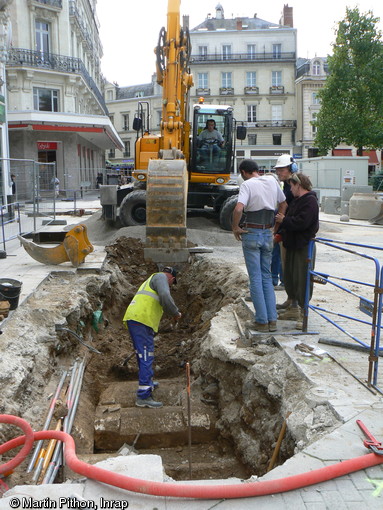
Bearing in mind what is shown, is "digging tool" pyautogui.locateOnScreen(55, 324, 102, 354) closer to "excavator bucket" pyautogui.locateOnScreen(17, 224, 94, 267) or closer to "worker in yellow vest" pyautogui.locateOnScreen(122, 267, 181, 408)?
"worker in yellow vest" pyautogui.locateOnScreen(122, 267, 181, 408)

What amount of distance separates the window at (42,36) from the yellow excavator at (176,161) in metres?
22.2

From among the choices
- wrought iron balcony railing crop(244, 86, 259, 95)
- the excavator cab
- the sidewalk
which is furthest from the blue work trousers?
wrought iron balcony railing crop(244, 86, 259, 95)

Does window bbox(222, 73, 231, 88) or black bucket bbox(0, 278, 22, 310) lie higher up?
window bbox(222, 73, 231, 88)

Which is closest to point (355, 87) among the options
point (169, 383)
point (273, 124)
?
point (273, 124)

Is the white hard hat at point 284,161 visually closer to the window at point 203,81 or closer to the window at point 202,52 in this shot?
the window at point 203,81

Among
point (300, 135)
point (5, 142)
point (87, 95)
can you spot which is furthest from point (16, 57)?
point (300, 135)

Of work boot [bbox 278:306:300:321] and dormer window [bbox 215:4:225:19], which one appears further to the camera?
dormer window [bbox 215:4:225:19]

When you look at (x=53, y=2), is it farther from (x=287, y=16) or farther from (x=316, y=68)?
(x=287, y=16)

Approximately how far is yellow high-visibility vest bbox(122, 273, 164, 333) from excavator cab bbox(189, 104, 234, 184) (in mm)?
8560

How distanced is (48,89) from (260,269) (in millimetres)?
31484

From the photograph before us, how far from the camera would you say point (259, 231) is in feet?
19.3

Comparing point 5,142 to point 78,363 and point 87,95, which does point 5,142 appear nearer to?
point 78,363

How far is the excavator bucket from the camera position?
383 inches

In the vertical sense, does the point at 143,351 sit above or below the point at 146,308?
below
